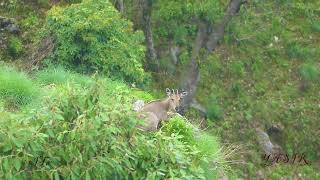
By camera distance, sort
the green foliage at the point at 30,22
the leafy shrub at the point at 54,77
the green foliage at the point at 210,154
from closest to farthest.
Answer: the green foliage at the point at 210,154
the leafy shrub at the point at 54,77
the green foliage at the point at 30,22

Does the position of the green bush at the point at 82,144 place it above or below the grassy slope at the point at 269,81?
above

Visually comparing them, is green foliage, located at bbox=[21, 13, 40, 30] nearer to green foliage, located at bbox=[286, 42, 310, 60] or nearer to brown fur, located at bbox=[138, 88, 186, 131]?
brown fur, located at bbox=[138, 88, 186, 131]

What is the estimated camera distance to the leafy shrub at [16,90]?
7.85m

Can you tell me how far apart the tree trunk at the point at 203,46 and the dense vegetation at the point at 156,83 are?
3 centimetres

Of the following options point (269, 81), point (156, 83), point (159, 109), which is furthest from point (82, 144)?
point (269, 81)

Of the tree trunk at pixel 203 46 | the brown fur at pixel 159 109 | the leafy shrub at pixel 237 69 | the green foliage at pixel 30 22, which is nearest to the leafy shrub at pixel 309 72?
the leafy shrub at pixel 237 69

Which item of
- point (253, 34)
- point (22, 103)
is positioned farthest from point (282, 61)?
point (22, 103)

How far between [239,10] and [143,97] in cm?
536

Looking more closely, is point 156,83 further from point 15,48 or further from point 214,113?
point 15,48

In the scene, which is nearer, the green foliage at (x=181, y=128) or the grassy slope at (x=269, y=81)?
the green foliage at (x=181, y=128)

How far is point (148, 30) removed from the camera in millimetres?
13633

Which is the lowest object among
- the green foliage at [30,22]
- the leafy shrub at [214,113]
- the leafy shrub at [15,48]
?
the leafy shrub at [214,113]

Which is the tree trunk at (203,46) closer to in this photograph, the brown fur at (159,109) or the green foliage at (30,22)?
the green foliage at (30,22)

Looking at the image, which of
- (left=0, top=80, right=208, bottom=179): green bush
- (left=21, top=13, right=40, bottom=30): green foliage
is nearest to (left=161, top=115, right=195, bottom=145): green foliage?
(left=0, top=80, right=208, bottom=179): green bush
